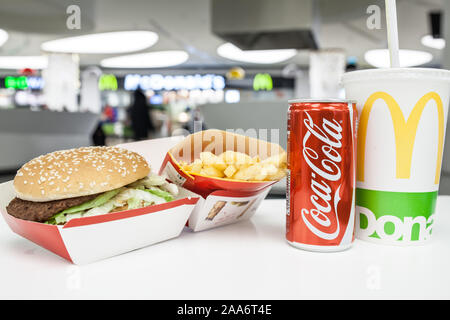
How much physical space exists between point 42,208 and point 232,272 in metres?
0.34

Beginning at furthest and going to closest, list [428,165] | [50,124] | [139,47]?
[139,47]
[50,124]
[428,165]

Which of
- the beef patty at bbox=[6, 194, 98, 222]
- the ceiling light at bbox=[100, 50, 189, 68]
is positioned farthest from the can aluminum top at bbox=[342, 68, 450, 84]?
the ceiling light at bbox=[100, 50, 189, 68]

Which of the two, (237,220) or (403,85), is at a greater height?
(403,85)

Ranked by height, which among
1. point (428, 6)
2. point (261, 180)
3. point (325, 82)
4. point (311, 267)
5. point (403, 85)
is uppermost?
point (428, 6)

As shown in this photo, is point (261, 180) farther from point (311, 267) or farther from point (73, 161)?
point (73, 161)

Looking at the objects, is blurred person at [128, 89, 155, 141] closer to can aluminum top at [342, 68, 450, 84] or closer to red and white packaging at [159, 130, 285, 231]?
red and white packaging at [159, 130, 285, 231]

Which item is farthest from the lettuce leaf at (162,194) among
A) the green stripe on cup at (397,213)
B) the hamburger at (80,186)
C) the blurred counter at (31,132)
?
the blurred counter at (31,132)

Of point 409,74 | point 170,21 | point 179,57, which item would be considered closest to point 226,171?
point 409,74

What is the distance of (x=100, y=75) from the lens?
54.0ft

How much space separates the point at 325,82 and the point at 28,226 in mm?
10463

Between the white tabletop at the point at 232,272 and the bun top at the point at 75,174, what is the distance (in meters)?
0.11

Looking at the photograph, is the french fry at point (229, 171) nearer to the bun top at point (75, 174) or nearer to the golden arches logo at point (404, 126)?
the bun top at point (75, 174)

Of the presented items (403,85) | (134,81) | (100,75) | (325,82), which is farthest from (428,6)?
(100,75)

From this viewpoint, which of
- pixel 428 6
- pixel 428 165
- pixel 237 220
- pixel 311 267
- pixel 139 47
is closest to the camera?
pixel 311 267
